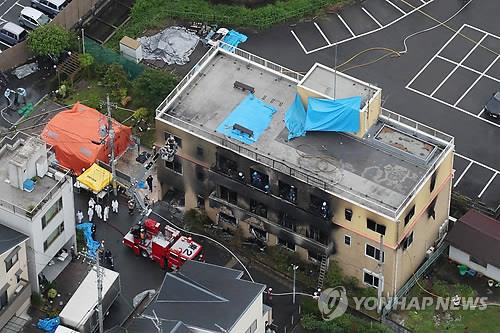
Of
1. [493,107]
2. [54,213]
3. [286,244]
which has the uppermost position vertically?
[493,107]

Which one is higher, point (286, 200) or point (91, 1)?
point (91, 1)

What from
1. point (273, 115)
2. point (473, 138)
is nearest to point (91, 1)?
point (273, 115)

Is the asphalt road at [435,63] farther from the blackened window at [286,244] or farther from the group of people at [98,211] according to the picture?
the group of people at [98,211]

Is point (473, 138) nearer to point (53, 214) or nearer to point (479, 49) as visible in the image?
point (479, 49)

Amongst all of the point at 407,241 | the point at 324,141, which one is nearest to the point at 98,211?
the point at 324,141

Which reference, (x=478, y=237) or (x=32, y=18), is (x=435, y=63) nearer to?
(x=478, y=237)

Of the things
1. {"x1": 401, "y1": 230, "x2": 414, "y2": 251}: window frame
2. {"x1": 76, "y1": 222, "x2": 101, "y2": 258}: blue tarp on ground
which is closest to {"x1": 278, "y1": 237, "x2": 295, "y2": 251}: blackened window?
{"x1": 401, "y1": 230, "x2": 414, "y2": 251}: window frame

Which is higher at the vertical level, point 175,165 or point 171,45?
point 171,45

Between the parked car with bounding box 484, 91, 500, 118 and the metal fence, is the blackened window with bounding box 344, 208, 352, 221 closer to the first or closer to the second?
the parked car with bounding box 484, 91, 500, 118
